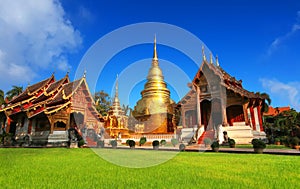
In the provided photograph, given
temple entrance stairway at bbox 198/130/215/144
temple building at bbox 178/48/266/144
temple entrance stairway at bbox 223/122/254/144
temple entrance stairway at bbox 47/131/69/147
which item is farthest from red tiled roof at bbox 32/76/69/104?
temple entrance stairway at bbox 223/122/254/144

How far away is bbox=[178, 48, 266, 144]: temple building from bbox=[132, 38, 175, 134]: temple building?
230 inches

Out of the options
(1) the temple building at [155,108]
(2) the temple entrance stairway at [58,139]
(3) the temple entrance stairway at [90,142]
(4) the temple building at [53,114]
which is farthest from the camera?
(1) the temple building at [155,108]

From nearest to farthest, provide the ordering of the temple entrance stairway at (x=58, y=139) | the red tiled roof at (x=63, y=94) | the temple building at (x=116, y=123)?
the temple entrance stairway at (x=58, y=139) < the red tiled roof at (x=63, y=94) < the temple building at (x=116, y=123)

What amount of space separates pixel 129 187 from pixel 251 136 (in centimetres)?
1620

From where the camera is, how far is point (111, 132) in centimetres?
2652

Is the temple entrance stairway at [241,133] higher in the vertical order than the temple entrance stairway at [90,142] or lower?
higher

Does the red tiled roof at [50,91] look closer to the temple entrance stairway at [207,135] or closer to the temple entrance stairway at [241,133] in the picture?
the temple entrance stairway at [207,135]

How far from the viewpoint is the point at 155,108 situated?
97.7 ft

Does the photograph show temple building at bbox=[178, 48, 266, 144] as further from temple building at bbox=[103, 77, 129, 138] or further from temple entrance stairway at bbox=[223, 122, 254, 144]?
temple building at bbox=[103, 77, 129, 138]

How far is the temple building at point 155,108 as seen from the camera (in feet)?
92.4

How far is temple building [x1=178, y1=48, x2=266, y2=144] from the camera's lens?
18000 millimetres

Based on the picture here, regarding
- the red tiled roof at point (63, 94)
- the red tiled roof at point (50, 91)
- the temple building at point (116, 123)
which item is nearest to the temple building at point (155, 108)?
the temple building at point (116, 123)

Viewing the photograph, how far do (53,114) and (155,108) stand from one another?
590 inches

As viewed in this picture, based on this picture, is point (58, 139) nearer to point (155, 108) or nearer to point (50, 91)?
point (50, 91)
